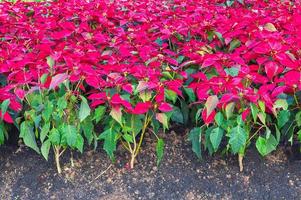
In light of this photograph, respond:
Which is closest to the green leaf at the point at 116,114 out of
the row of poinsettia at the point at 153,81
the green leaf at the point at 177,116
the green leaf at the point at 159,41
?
the row of poinsettia at the point at 153,81

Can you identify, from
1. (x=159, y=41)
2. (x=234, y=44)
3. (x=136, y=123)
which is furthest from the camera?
(x=159, y=41)

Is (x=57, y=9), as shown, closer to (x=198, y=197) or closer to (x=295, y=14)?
(x=295, y=14)

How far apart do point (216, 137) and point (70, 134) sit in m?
0.59

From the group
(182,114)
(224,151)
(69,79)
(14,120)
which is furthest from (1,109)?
(224,151)

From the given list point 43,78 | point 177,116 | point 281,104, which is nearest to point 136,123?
point 177,116

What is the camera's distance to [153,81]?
6.88ft

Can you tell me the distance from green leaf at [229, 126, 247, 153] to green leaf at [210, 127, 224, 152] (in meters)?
0.05

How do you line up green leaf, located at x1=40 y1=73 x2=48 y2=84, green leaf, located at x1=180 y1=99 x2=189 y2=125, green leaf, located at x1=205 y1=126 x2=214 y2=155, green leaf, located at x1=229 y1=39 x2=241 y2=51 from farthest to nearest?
green leaf, located at x1=229 y1=39 x2=241 y2=51 → green leaf, located at x1=180 y1=99 x2=189 y2=125 → green leaf, located at x1=40 y1=73 x2=48 y2=84 → green leaf, located at x1=205 y1=126 x2=214 y2=155

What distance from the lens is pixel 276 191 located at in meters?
2.09

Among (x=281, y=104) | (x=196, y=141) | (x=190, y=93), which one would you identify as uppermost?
(x=281, y=104)

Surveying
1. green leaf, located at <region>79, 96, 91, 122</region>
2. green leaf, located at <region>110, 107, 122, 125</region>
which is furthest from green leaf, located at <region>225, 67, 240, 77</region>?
green leaf, located at <region>79, 96, 91, 122</region>

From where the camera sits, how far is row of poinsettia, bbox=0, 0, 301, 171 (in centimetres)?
201

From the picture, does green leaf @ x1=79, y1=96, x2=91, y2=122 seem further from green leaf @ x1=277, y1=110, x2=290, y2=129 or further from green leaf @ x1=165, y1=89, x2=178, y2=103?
green leaf @ x1=277, y1=110, x2=290, y2=129

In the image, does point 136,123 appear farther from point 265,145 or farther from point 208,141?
point 265,145
